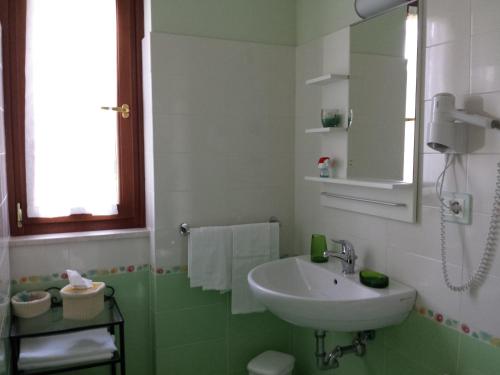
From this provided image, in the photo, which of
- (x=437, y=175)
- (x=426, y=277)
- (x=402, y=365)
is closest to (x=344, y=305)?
(x=426, y=277)

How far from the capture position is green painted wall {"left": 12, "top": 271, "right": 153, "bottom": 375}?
2328 mm

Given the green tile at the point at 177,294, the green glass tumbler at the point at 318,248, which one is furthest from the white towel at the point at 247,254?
the green glass tumbler at the point at 318,248

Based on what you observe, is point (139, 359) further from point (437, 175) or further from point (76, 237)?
point (437, 175)

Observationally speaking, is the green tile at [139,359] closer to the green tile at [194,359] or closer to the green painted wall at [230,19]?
the green tile at [194,359]

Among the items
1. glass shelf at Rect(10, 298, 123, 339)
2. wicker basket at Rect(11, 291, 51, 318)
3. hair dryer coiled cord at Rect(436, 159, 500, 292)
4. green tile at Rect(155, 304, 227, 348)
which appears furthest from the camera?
green tile at Rect(155, 304, 227, 348)

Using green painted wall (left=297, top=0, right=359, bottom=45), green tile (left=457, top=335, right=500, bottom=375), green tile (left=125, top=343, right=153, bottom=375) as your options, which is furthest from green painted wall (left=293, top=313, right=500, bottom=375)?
green painted wall (left=297, top=0, right=359, bottom=45)

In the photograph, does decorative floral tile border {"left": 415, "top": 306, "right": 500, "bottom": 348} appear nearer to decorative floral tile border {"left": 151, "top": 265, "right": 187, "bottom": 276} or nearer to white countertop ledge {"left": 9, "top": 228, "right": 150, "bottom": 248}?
decorative floral tile border {"left": 151, "top": 265, "right": 187, "bottom": 276}

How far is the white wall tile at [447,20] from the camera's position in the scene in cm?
152

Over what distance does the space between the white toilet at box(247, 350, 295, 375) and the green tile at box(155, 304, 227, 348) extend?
0.73ft

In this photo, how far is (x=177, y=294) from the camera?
232 centimetres

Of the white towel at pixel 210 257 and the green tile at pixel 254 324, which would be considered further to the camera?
the green tile at pixel 254 324

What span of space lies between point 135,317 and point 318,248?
991 millimetres

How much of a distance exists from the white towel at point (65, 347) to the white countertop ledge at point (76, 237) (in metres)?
0.43

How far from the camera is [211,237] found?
2.27 m
